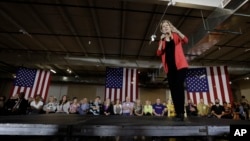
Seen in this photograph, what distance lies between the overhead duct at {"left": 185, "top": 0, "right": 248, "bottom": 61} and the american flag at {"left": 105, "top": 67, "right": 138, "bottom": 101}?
2674 mm

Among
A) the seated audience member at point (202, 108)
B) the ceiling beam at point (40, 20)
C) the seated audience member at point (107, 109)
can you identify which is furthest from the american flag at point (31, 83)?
the seated audience member at point (202, 108)

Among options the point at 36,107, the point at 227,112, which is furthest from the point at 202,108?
the point at 36,107

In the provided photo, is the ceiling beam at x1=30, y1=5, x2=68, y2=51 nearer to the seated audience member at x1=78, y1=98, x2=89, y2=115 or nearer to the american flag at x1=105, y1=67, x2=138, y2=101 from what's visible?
the seated audience member at x1=78, y1=98, x2=89, y2=115

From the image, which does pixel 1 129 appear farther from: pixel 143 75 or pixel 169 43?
pixel 143 75

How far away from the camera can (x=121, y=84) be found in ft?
22.3

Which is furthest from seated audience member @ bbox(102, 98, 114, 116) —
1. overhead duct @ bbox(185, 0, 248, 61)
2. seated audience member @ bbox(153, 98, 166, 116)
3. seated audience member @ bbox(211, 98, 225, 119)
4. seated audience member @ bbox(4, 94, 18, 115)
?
seated audience member @ bbox(211, 98, 225, 119)

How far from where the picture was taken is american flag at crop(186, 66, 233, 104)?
6067 mm

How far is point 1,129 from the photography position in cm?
97

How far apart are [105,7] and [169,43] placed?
2.45 meters

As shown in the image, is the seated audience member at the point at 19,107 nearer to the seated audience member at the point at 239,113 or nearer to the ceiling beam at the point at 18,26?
the ceiling beam at the point at 18,26

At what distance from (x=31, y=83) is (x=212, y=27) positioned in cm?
658

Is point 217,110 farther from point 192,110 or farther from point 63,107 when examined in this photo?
point 63,107

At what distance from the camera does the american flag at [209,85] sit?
19.9 ft

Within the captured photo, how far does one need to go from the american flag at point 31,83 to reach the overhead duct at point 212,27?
217 inches
